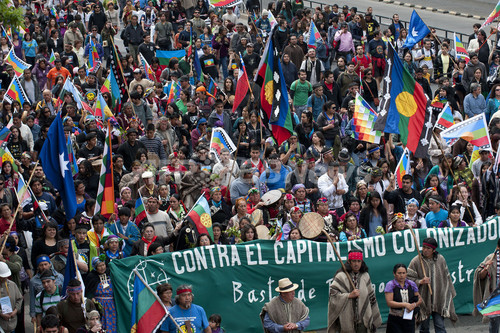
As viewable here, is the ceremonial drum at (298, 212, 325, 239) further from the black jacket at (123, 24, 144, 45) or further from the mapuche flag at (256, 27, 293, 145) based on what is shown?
the black jacket at (123, 24, 144, 45)

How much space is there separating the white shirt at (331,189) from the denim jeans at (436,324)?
11.1ft

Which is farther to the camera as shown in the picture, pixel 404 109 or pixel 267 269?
pixel 404 109

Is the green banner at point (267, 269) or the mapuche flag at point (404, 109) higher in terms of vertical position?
the mapuche flag at point (404, 109)

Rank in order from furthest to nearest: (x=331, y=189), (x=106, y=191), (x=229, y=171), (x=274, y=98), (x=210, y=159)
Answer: (x=274, y=98) < (x=210, y=159) < (x=229, y=171) < (x=331, y=189) < (x=106, y=191)

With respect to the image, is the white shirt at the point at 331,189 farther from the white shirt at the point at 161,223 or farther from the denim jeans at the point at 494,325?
the denim jeans at the point at 494,325

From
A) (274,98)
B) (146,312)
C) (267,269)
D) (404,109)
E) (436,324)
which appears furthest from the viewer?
(274,98)

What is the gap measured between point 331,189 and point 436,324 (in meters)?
3.60

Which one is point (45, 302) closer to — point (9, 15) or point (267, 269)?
point (267, 269)

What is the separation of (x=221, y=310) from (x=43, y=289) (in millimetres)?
2309

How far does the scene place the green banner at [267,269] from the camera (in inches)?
572

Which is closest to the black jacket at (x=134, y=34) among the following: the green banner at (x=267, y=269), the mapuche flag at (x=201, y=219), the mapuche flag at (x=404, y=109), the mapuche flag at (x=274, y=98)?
the mapuche flag at (x=274, y=98)

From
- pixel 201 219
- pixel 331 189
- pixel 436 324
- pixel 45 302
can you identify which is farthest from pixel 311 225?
pixel 45 302

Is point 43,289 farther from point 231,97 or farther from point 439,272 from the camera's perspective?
point 231,97

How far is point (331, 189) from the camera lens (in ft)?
57.6
